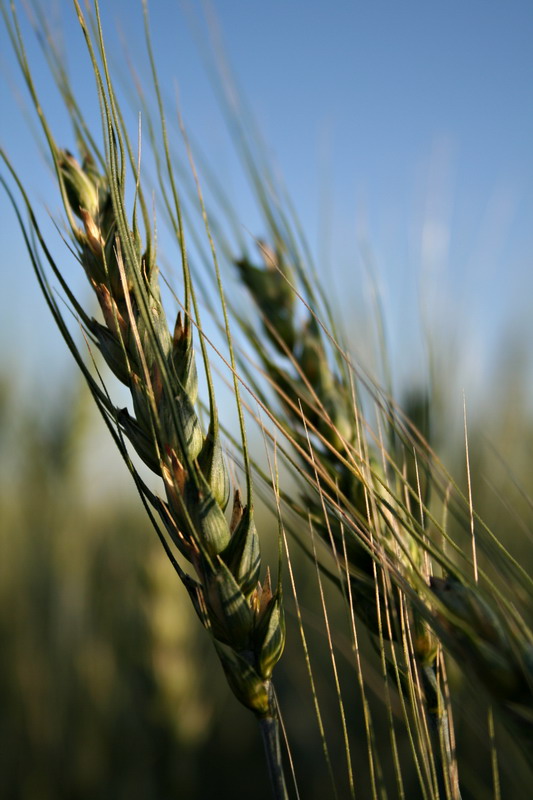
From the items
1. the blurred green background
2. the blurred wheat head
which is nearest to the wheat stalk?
the blurred wheat head

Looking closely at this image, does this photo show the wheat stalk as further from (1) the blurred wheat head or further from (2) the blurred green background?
(2) the blurred green background

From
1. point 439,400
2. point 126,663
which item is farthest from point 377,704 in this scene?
point 439,400

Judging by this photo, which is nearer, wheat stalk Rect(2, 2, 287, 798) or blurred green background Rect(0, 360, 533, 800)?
wheat stalk Rect(2, 2, 287, 798)

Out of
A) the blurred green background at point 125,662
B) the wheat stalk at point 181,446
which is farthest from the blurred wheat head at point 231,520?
the blurred green background at point 125,662

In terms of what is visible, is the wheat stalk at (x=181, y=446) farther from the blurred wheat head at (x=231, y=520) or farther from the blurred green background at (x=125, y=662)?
the blurred green background at (x=125, y=662)

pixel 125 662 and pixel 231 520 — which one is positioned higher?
pixel 125 662

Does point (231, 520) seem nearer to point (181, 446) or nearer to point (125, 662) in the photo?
point (181, 446)

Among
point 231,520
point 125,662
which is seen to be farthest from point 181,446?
point 125,662

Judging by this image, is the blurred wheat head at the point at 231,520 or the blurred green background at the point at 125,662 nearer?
the blurred wheat head at the point at 231,520

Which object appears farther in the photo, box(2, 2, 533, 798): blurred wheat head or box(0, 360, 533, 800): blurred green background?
box(0, 360, 533, 800): blurred green background

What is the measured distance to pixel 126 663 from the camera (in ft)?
5.96

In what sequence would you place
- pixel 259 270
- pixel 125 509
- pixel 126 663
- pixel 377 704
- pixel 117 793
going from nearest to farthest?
pixel 259 270, pixel 117 793, pixel 126 663, pixel 377 704, pixel 125 509

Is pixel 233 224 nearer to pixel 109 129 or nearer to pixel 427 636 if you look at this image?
pixel 109 129

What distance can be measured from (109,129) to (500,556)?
423 mm
